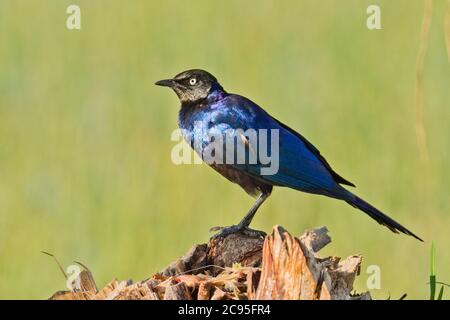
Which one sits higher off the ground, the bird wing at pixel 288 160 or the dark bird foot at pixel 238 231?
the bird wing at pixel 288 160

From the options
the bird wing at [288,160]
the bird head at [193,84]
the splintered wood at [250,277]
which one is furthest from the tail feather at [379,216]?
the bird head at [193,84]

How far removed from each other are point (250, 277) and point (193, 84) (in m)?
3.03

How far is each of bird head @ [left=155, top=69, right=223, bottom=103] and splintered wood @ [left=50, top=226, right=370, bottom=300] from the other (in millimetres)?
1886

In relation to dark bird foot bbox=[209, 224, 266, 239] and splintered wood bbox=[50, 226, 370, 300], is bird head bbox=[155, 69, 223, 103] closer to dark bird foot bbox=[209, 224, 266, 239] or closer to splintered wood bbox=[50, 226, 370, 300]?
dark bird foot bbox=[209, 224, 266, 239]

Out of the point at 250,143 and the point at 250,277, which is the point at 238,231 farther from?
the point at 250,277

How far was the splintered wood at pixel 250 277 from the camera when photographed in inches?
252

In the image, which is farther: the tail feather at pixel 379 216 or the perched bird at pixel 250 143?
the perched bird at pixel 250 143

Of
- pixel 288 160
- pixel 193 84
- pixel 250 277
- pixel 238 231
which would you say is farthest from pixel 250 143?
pixel 250 277

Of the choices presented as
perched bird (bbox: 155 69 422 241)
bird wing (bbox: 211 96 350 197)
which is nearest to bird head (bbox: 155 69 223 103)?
perched bird (bbox: 155 69 422 241)

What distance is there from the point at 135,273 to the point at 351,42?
351cm

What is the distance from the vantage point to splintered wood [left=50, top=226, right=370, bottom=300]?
639 cm

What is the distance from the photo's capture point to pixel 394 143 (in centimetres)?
1297

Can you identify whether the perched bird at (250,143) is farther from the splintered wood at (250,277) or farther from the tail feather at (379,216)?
the splintered wood at (250,277)

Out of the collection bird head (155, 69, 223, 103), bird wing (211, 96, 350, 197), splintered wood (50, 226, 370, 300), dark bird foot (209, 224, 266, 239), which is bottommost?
splintered wood (50, 226, 370, 300)
